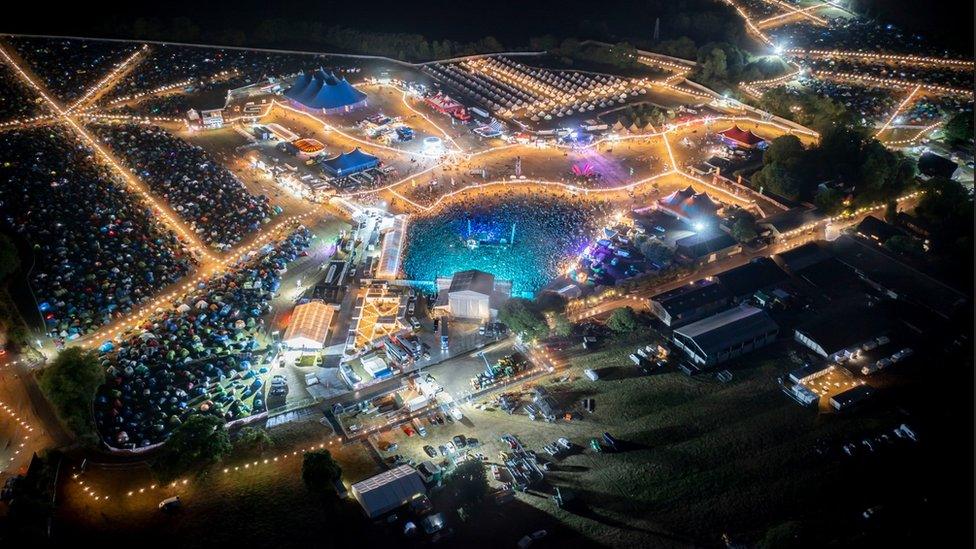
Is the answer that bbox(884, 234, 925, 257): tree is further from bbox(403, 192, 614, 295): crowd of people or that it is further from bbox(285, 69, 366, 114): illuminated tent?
bbox(285, 69, 366, 114): illuminated tent

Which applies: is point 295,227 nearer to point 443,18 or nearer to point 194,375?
point 194,375

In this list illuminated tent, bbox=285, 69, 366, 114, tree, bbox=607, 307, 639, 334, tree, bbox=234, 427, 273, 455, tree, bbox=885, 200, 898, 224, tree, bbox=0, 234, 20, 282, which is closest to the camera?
tree, bbox=234, 427, 273, 455

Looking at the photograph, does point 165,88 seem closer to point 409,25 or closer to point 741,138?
point 409,25

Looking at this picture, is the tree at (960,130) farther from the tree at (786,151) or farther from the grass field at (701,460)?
the grass field at (701,460)

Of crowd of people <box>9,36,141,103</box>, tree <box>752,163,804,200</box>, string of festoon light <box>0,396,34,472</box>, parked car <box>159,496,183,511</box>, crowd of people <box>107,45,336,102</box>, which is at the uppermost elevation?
crowd of people <box>9,36,141,103</box>

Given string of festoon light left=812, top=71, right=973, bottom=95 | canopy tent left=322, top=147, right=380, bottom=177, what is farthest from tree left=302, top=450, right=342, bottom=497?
string of festoon light left=812, top=71, right=973, bottom=95

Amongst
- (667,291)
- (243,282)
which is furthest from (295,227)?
(667,291)

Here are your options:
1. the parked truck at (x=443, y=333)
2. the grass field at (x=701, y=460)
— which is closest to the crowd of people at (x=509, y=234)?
the parked truck at (x=443, y=333)
